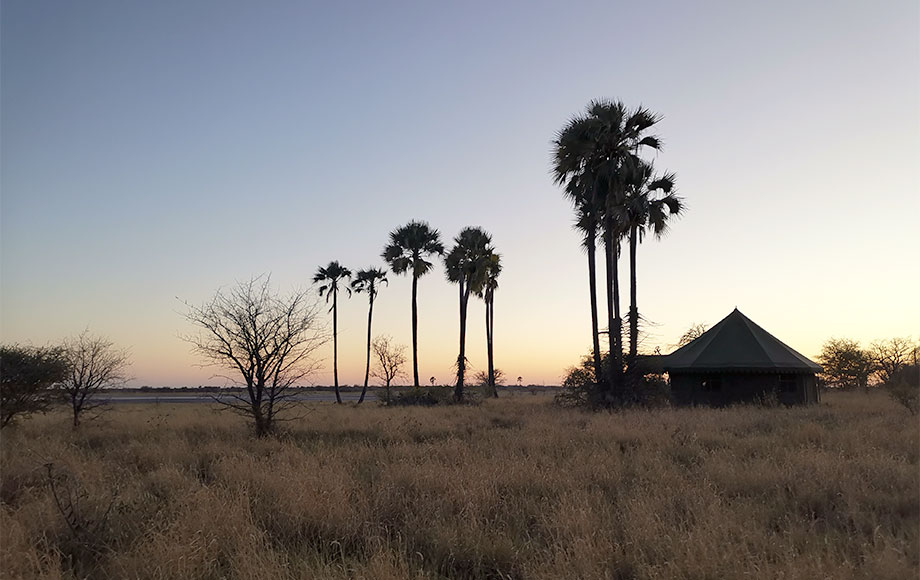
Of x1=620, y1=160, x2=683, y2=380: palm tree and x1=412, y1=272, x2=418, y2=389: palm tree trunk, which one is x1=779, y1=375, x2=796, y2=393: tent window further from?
x1=412, y1=272, x2=418, y2=389: palm tree trunk

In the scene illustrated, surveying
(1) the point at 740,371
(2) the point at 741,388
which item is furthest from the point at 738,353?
(2) the point at 741,388

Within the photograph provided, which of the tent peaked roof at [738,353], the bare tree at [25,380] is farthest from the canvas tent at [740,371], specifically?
the bare tree at [25,380]

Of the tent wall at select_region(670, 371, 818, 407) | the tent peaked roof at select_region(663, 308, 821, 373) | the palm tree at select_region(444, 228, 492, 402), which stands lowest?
the tent wall at select_region(670, 371, 818, 407)

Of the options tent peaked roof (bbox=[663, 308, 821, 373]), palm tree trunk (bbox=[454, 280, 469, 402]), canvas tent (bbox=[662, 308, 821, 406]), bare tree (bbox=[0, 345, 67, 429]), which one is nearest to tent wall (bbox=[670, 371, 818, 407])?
canvas tent (bbox=[662, 308, 821, 406])

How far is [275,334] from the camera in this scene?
1669 cm

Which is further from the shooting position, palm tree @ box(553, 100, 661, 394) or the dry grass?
palm tree @ box(553, 100, 661, 394)

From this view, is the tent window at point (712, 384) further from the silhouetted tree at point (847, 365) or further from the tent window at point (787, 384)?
the silhouetted tree at point (847, 365)

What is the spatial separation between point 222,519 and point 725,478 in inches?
272

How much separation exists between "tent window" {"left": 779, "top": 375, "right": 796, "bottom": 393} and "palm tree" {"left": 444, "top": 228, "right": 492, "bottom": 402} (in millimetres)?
18333

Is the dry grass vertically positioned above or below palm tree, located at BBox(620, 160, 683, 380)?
below

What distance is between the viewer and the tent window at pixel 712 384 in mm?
28125

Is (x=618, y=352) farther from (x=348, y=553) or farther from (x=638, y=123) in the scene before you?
(x=348, y=553)

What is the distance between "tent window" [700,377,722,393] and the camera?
28125 millimetres

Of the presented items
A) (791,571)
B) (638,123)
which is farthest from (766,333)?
(791,571)
